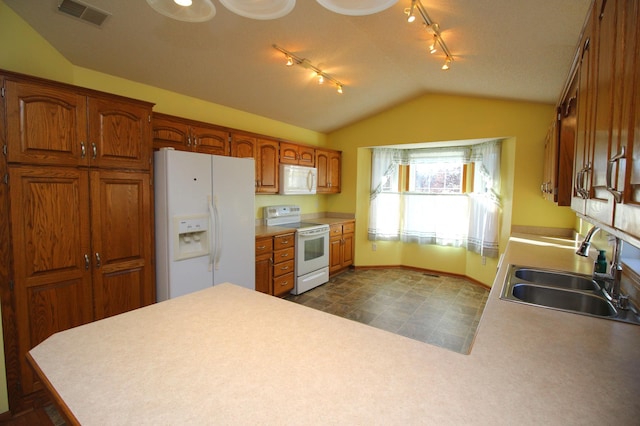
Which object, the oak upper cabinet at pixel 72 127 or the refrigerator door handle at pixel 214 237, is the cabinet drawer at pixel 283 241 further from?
the oak upper cabinet at pixel 72 127

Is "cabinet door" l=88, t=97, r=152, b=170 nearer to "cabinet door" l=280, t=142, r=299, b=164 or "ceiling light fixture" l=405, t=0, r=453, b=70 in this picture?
"cabinet door" l=280, t=142, r=299, b=164

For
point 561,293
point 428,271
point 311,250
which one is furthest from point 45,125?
point 428,271

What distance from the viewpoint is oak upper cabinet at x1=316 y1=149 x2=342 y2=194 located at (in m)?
4.90

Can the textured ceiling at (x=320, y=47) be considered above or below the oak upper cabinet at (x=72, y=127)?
above

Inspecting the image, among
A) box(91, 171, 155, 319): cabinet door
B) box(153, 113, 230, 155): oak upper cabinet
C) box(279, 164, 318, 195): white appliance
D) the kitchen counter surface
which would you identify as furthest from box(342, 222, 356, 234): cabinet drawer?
the kitchen counter surface

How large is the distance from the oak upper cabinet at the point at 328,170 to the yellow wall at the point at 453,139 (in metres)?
0.16

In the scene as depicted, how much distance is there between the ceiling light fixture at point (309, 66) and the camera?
2788mm

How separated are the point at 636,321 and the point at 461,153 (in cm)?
385

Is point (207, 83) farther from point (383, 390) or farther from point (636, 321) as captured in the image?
point (636, 321)

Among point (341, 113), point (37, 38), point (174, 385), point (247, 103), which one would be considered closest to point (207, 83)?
point (247, 103)

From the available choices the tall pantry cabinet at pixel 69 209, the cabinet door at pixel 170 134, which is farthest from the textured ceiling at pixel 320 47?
the tall pantry cabinet at pixel 69 209

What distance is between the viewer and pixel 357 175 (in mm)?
5219

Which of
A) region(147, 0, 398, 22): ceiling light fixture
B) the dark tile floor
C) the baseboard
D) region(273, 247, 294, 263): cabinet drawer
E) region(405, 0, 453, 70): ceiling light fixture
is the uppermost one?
region(405, 0, 453, 70): ceiling light fixture

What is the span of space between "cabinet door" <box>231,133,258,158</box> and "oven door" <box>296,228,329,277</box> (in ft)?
3.96
